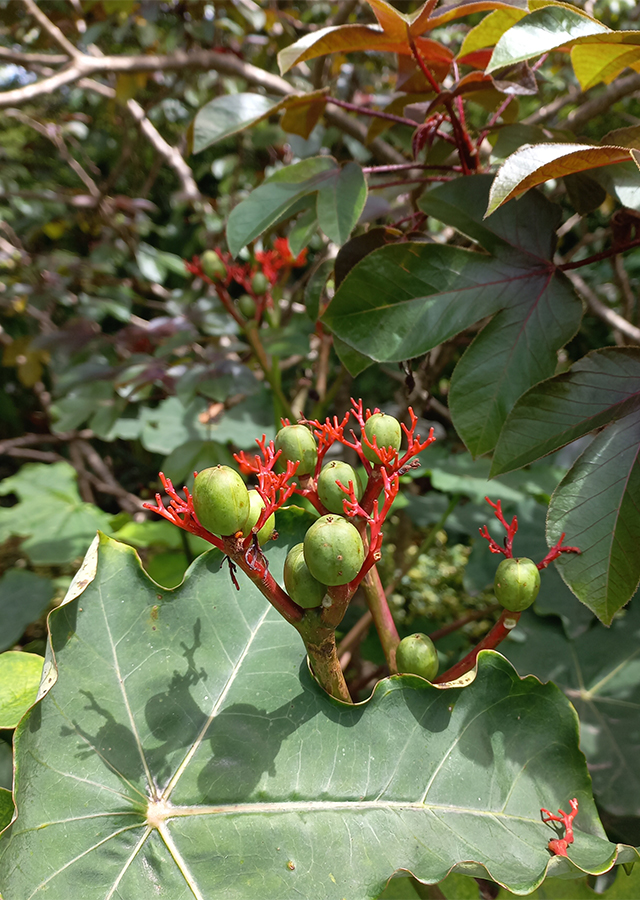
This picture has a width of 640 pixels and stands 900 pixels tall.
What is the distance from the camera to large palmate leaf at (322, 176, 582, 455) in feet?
1.86

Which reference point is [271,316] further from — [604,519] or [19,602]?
[604,519]

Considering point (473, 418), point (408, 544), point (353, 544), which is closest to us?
point (353, 544)

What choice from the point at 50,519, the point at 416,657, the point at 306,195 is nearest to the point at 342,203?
the point at 306,195

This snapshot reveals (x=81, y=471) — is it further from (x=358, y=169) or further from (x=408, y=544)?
(x=358, y=169)

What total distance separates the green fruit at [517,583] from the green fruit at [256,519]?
19 cm

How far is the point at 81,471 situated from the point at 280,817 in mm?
1839

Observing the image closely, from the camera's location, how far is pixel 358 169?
2.07 ft

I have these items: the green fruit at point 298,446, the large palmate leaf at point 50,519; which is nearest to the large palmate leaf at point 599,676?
the green fruit at point 298,446

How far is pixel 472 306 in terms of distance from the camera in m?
0.58

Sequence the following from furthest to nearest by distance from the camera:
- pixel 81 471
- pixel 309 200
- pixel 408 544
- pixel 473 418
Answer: pixel 81 471 < pixel 408 544 < pixel 309 200 < pixel 473 418

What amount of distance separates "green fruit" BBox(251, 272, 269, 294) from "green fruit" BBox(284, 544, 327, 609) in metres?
0.83

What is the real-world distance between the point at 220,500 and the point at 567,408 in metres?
0.34

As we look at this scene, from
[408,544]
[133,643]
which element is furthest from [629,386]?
[408,544]

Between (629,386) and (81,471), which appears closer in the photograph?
(629,386)
